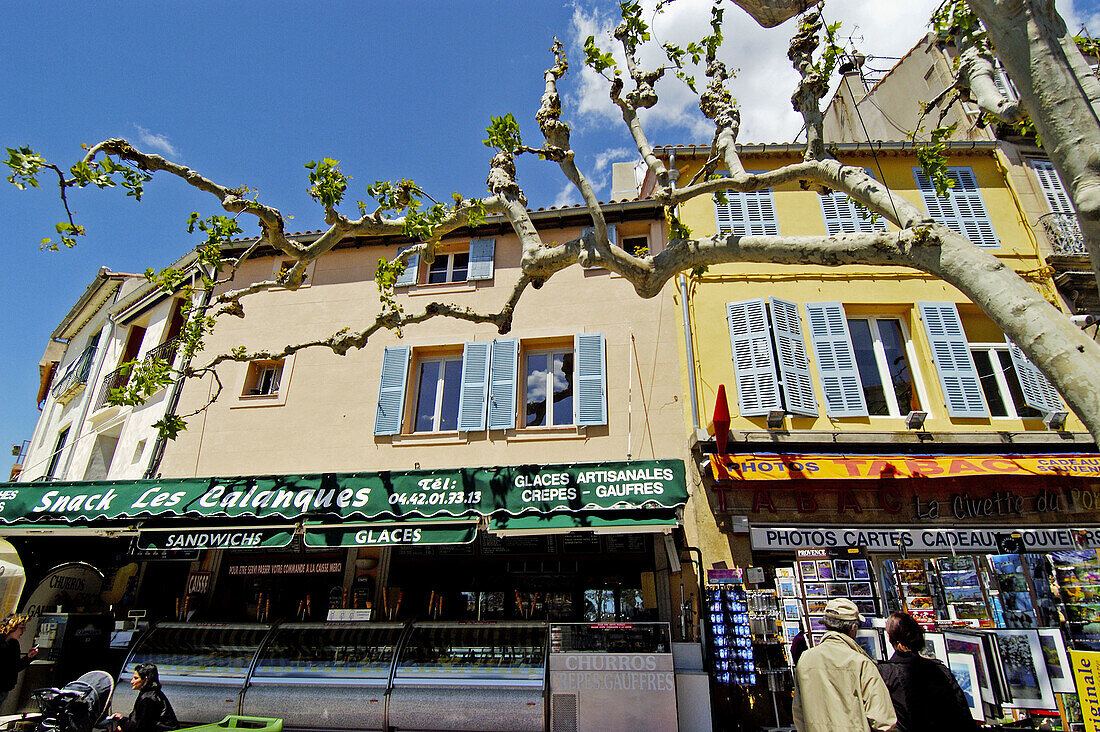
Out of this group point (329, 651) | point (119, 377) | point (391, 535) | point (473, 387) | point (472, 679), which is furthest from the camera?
point (119, 377)

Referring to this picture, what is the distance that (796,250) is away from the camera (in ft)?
17.0

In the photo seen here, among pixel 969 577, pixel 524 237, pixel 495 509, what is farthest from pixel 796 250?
pixel 495 509

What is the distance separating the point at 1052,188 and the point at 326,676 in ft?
48.8

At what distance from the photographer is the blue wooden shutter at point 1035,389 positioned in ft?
30.3

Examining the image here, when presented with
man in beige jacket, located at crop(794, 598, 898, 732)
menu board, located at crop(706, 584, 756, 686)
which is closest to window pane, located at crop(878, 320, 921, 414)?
menu board, located at crop(706, 584, 756, 686)

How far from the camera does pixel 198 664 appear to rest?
25.9 feet

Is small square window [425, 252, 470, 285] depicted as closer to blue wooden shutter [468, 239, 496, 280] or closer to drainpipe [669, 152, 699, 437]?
blue wooden shutter [468, 239, 496, 280]

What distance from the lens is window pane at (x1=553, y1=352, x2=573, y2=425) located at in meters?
9.99

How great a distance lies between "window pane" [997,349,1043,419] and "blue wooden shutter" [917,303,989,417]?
582 millimetres

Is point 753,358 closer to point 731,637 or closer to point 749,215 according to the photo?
point 749,215

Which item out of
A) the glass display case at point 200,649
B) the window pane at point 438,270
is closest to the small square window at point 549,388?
the window pane at point 438,270

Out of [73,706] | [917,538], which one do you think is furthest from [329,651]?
[917,538]

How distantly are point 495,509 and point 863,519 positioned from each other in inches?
214

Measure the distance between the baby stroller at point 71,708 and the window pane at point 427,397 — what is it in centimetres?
537
